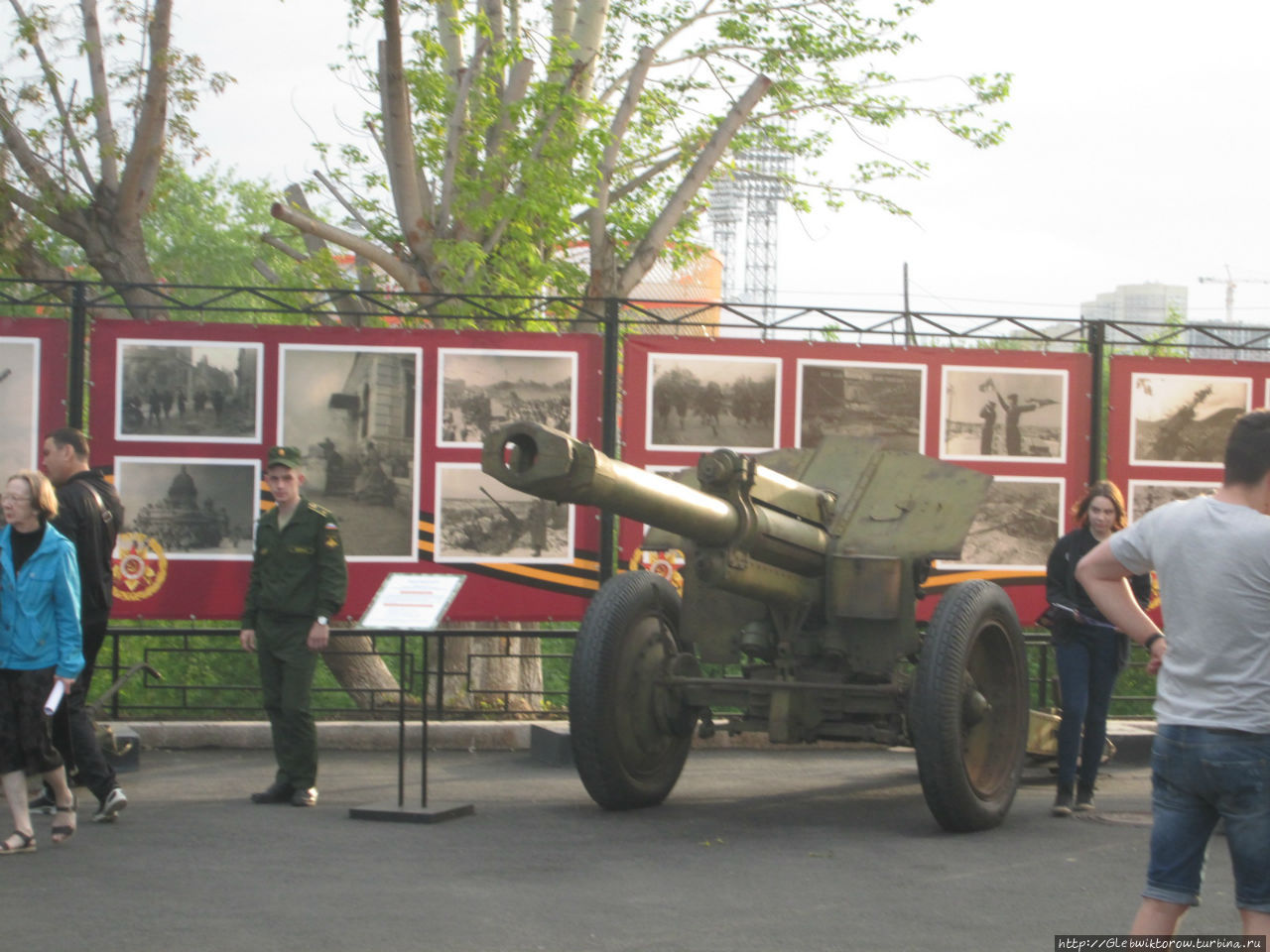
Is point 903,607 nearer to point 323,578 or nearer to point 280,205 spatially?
point 323,578

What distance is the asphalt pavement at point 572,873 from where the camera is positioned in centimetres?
571

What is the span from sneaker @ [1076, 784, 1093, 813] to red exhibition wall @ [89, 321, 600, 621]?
3.60 metres

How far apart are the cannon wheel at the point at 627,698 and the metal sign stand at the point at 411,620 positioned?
719 millimetres

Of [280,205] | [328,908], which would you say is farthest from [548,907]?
[280,205]

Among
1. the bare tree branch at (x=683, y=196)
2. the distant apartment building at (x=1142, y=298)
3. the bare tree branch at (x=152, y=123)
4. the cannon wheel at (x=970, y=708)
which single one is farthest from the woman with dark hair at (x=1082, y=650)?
the distant apartment building at (x=1142, y=298)

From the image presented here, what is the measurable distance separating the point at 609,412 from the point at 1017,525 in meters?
2.97

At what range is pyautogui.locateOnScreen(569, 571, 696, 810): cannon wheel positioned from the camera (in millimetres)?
8078

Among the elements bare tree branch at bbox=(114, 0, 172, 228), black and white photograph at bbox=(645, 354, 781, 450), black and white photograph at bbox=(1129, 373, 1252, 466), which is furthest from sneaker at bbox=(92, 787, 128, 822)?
bare tree branch at bbox=(114, 0, 172, 228)

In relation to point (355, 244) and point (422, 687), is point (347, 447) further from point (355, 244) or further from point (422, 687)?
point (355, 244)

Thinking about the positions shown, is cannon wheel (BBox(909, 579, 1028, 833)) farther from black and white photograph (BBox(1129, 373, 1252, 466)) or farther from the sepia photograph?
black and white photograph (BBox(1129, 373, 1252, 466))

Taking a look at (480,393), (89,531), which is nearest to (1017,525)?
(480,393)

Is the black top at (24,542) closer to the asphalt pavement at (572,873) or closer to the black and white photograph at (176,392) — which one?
the asphalt pavement at (572,873)

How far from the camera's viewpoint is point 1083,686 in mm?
8328

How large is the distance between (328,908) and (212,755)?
440 centimetres
